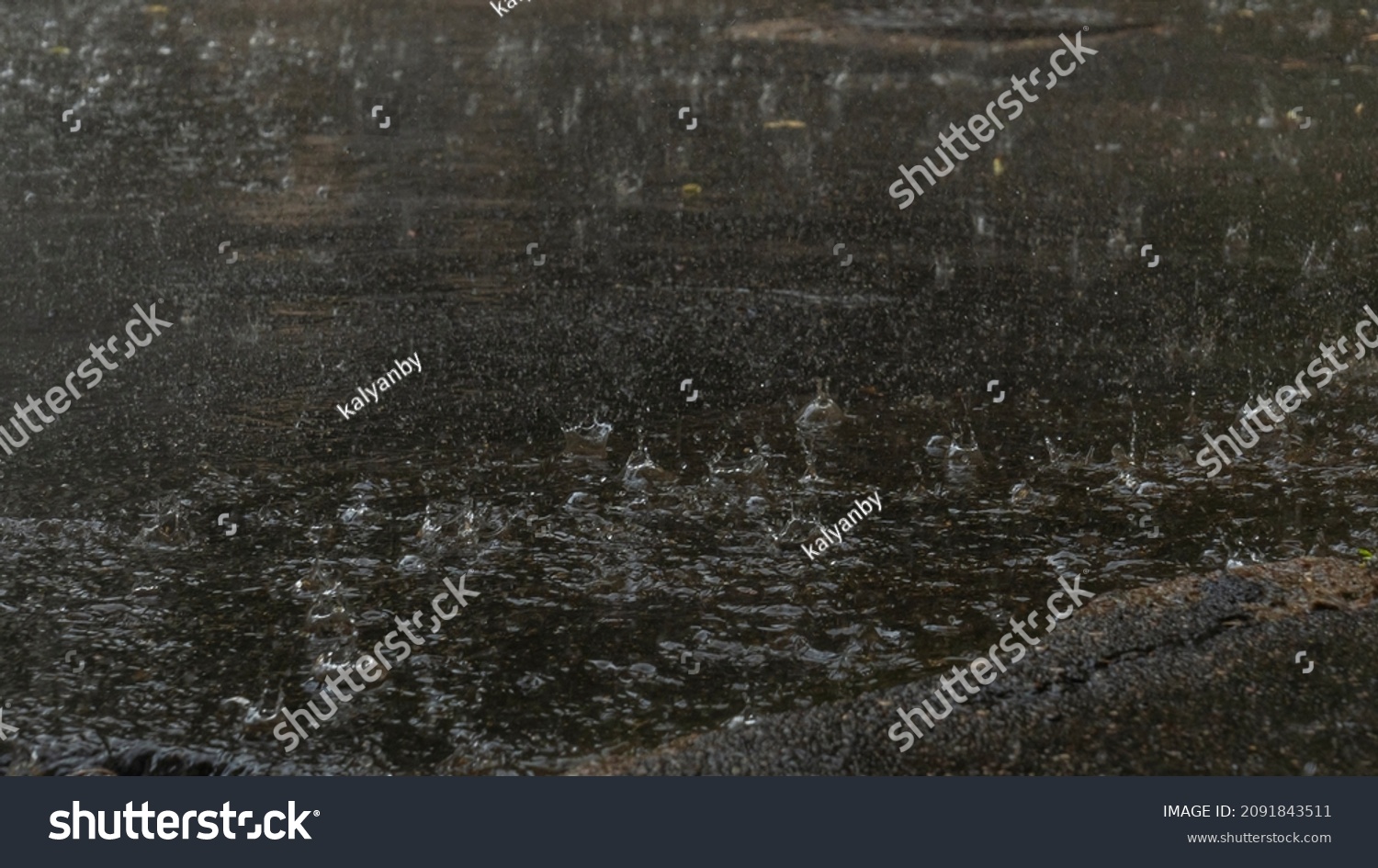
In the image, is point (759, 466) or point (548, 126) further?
point (548, 126)

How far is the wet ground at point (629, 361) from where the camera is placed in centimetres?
391

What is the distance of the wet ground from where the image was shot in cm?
391

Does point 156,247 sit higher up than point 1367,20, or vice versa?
point 1367,20

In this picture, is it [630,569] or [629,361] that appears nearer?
[630,569]

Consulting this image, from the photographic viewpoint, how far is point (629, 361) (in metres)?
5.95

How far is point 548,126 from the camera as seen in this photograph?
9094 mm

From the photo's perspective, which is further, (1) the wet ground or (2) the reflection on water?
(1) the wet ground

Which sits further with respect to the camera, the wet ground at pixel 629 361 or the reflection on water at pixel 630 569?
the wet ground at pixel 629 361

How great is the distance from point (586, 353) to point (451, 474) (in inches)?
48.7

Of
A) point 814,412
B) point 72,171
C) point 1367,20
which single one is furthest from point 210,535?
point 1367,20

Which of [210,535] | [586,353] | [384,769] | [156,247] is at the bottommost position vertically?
[384,769]

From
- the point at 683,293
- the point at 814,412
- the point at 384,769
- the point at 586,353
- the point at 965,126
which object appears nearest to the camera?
the point at 384,769

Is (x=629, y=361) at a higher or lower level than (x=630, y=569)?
higher

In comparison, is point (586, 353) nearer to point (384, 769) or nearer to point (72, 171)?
point (384, 769)
